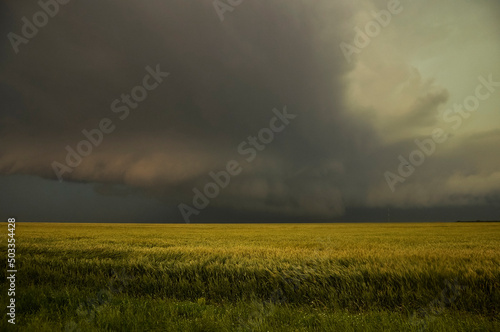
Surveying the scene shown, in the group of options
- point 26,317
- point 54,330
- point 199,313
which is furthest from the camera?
point 199,313

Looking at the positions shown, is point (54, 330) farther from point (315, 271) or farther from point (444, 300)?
point (444, 300)

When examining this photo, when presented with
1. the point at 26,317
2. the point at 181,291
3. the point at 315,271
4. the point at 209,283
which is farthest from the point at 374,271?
the point at 26,317

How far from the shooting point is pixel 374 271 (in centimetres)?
948

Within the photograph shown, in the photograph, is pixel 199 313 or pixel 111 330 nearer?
pixel 111 330

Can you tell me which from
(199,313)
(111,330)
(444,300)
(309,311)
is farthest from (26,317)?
(444,300)

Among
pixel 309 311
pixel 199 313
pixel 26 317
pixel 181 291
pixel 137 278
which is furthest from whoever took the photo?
pixel 137 278

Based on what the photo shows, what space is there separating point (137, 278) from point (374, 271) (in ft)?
26.9

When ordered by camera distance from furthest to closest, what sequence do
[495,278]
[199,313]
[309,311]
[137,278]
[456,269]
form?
[137,278], [456,269], [495,278], [309,311], [199,313]

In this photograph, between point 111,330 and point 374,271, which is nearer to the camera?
point 111,330

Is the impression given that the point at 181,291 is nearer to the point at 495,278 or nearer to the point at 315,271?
the point at 315,271

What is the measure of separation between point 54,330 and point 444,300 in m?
9.31

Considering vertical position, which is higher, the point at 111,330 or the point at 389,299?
the point at 111,330

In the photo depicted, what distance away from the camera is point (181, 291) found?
10078mm

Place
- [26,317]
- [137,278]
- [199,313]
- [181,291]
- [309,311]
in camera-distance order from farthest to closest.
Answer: [137,278] → [181,291] → [309,311] → [199,313] → [26,317]
